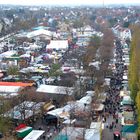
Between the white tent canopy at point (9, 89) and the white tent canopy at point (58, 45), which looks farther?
the white tent canopy at point (58, 45)

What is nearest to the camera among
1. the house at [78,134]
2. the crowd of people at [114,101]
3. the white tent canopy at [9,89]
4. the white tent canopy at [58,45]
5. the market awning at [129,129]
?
the house at [78,134]

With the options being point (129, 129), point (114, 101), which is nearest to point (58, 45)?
point (114, 101)

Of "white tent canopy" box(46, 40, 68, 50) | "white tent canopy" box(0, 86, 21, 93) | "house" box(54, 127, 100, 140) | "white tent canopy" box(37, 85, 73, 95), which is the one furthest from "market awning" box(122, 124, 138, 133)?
"white tent canopy" box(46, 40, 68, 50)

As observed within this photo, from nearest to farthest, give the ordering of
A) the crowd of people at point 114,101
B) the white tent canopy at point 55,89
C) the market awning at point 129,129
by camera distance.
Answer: the market awning at point 129,129, the crowd of people at point 114,101, the white tent canopy at point 55,89

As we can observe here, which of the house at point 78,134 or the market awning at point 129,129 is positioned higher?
the house at point 78,134

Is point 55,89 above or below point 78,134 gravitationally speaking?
above

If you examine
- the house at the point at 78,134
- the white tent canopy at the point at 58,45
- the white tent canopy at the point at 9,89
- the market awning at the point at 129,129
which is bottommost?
the market awning at the point at 129,129

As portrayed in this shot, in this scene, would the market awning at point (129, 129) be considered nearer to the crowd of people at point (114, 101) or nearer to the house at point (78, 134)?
the crowd of people at point (114, 101)

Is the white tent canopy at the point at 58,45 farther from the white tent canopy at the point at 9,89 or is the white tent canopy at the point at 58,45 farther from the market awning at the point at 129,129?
the market awning at the point at 129,129

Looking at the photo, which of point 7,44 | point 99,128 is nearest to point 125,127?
point 99,128

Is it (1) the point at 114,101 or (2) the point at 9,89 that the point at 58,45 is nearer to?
(2) the point at 9,89

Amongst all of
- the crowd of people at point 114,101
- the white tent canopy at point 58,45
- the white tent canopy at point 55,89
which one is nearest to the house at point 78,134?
the crowd of people at point 114,101
